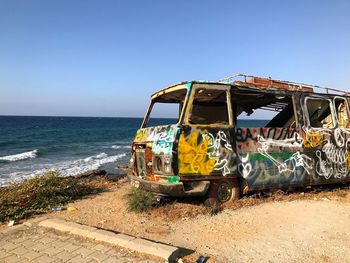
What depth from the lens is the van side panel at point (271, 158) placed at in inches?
248

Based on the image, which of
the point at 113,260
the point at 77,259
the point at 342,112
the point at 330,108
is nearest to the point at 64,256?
the point at 77,259

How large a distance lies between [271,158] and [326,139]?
1.78 m

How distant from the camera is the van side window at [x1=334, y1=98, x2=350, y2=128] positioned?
8086 millimetres

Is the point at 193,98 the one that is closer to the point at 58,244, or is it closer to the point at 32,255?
the point at 58,244

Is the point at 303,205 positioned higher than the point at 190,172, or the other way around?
the point at 190,172

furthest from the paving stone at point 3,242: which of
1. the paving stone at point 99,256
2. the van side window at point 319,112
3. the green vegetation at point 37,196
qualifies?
the van side window at point 319,112

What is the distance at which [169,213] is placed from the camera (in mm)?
5820

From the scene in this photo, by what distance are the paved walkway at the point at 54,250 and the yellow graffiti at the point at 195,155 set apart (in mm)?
1887

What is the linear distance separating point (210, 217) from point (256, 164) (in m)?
1.54

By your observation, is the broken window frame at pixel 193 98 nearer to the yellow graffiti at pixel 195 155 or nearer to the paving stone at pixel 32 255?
the yellow graffiti at pixel 195 155

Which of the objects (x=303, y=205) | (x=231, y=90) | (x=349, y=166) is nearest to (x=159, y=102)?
(x=231, y=90)

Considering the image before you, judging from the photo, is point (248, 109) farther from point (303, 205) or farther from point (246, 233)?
point (246, 233)

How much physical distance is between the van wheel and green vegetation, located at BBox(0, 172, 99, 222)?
348cm

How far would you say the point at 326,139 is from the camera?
742cm
